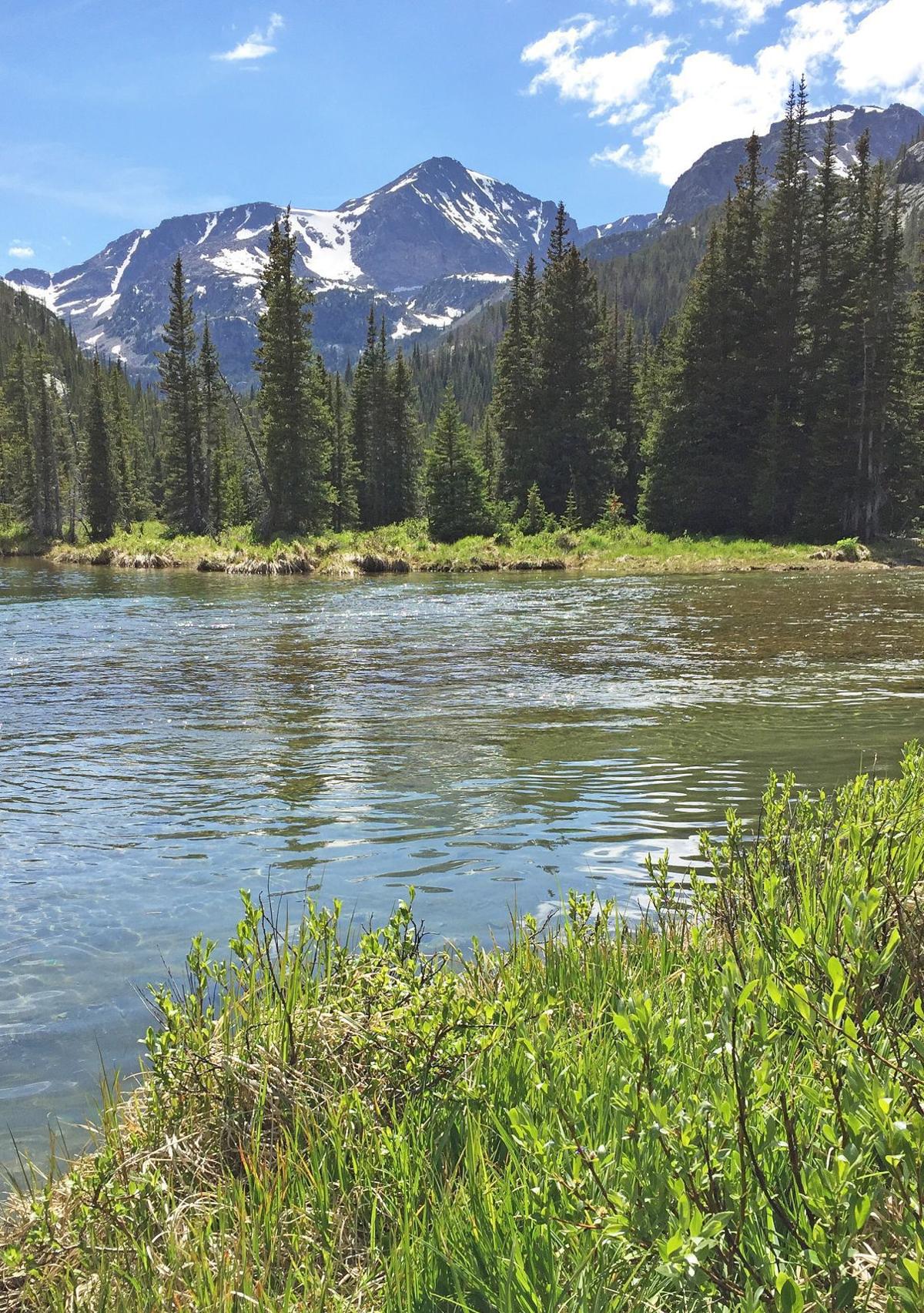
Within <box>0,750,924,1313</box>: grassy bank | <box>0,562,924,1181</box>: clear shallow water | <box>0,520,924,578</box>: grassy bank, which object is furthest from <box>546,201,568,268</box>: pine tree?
<box>0,750,924,1313</box>: grassy bank

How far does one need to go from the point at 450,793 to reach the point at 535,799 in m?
0.79

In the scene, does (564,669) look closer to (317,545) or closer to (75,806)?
(75,806)

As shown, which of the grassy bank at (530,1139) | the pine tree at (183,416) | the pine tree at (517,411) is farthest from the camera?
the pine tree at (183,416)

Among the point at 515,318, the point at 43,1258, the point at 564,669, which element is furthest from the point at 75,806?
the point at 515,318

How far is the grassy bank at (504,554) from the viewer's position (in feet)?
122

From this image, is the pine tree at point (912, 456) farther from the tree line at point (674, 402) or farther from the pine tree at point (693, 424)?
the pine tree at point (693, 424)

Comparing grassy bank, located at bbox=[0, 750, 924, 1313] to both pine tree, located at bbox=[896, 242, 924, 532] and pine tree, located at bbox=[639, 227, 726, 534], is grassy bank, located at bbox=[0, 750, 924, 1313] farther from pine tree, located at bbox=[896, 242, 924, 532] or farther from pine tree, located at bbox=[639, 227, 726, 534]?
pine tree, located at bbox=[639, 227, 726, 534]

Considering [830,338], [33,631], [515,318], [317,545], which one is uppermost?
[515,318]

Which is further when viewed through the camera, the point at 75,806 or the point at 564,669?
the point at 564,669

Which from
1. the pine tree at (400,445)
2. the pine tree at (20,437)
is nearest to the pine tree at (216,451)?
the pine tree at (400,445)

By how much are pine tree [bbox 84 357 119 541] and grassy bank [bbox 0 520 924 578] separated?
1879 centimetres

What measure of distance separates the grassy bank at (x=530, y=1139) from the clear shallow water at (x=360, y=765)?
1.14 meters

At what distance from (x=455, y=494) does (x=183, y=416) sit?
2641 cm

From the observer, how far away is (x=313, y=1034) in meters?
→ 2.96
